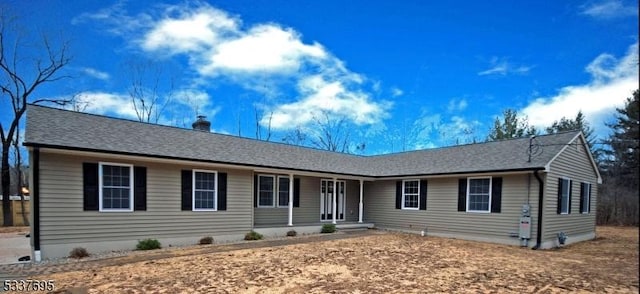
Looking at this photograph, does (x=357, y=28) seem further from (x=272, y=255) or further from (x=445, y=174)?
(x=272, y=255)

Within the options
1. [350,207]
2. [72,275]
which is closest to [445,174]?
[350,207]

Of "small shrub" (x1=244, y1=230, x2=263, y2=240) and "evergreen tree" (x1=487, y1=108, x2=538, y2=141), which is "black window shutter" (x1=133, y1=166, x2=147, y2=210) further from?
"evergreen tree" (x1=487, y1=108, x2=538, y2=141)

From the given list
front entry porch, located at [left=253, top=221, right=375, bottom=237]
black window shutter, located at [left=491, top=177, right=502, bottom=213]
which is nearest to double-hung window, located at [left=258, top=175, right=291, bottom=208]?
front entry porch, located at [left=253, top=221, right=375, bottom=237]

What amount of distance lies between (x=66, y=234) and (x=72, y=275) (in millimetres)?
2712

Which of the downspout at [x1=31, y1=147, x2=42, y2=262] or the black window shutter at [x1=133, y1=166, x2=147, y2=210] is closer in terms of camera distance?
the downspout at [x1=31, y1=147, x2=42, y2=262]

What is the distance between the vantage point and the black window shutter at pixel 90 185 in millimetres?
9633

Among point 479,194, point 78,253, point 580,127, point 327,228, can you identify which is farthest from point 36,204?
point 580,127

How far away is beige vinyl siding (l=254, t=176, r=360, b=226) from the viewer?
587 inches

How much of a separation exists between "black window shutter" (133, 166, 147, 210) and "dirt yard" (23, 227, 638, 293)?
259cm

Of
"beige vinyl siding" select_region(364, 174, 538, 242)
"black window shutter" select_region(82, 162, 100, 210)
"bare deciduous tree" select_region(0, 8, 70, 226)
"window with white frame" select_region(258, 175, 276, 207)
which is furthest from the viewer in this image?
"bare deciduous tree" select_region(0, 8, 70, 226)

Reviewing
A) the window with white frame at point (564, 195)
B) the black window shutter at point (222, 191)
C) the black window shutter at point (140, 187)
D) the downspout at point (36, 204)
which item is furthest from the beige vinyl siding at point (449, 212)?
the downspout at point (36, 204)

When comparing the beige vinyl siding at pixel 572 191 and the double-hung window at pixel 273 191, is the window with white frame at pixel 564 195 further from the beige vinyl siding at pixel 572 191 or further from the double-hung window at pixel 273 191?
the double-hung window at pixel 273 191

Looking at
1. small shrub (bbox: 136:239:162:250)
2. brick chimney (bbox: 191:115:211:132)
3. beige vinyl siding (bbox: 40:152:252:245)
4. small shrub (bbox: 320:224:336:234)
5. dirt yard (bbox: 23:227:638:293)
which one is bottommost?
dirt yard (bbox: 23:227:638:293)

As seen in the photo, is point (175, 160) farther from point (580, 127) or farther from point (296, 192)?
point (580, 127)
